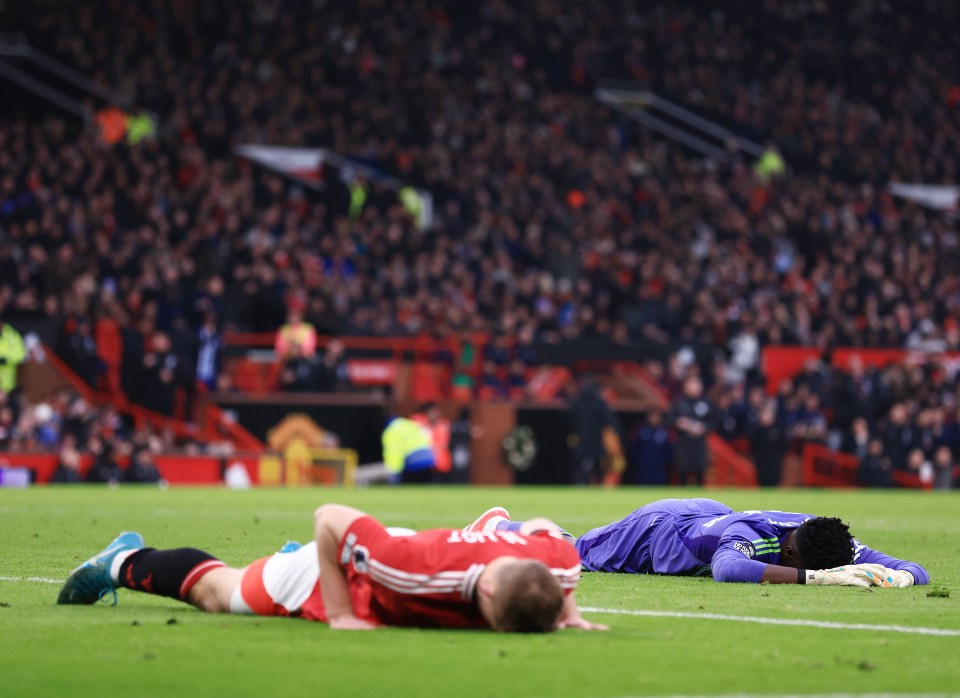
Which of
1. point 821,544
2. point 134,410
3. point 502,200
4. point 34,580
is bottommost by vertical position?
point 34,580

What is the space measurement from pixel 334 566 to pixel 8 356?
22.5m

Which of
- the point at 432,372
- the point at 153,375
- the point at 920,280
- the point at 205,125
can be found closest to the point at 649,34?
the point at 920,280

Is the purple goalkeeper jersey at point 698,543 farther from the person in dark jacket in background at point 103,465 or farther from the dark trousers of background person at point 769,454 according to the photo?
the dark trousers of background person at point 769,454

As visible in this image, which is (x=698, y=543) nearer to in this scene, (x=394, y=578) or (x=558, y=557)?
(x=558, y=557)

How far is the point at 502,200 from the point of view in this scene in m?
40.1

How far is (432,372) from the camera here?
3306 centimetres

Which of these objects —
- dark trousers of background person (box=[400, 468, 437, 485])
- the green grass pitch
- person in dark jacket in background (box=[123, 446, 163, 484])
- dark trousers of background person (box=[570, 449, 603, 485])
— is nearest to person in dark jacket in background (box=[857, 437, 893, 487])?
dark trousers of background person (box=[570, 449, 603, 485])

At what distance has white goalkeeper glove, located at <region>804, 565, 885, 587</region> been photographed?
30.8 ft

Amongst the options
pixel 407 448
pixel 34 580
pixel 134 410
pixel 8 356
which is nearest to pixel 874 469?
pixel 407 448

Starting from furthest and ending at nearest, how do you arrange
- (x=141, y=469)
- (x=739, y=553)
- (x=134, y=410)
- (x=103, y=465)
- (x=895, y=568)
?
1. (x=134, y=410)
2. (x=141, y=469)
3. (x=103, y=465)
4. (x=895, y=568)
5. (x=739, y=553)

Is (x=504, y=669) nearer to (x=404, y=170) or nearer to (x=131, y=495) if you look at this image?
(x=131, y=495)

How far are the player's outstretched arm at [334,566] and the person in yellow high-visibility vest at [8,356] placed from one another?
22.2m

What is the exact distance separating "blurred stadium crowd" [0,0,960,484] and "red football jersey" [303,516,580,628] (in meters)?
22.9

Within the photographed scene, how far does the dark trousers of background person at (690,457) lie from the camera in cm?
3319
